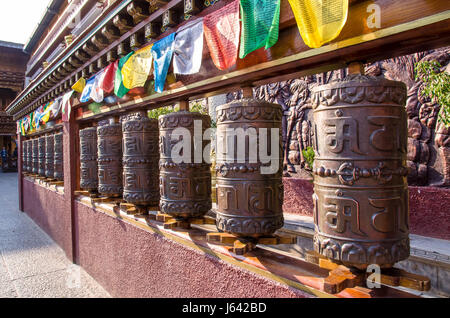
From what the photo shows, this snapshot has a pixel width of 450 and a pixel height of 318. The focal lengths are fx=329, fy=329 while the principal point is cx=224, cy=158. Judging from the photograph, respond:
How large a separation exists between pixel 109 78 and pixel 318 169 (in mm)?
2598

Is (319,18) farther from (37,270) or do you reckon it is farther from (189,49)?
(37,270)

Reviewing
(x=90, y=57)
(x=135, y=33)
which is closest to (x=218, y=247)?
(x=135, y=33)

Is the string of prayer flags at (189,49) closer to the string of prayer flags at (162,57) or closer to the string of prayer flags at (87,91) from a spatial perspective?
the string of prayer flags at (162,57)

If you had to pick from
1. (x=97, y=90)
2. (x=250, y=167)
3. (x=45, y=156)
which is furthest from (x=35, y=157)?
(x=250, y=167)

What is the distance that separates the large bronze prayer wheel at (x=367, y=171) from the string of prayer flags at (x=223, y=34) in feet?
2.29

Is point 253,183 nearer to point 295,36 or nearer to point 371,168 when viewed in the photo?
point 371,168

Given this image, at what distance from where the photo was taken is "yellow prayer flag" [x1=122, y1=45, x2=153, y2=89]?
2725mm

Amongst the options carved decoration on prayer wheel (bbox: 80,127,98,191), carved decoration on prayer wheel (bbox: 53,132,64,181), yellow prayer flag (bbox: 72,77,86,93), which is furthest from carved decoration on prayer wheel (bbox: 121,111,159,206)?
carved decoration on prayer wheel (bbox: 53,132,64,181)

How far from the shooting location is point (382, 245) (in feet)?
Answer: 4.58

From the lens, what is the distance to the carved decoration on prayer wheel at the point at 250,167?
1.90m

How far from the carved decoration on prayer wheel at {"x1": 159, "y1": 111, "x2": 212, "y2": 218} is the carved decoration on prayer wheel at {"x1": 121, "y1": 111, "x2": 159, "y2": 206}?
511 millimetres

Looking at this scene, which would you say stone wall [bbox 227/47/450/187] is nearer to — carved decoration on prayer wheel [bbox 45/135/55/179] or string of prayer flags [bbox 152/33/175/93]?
string of prayer flags [bbox 152/33/175/93]

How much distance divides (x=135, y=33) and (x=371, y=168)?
2.40m

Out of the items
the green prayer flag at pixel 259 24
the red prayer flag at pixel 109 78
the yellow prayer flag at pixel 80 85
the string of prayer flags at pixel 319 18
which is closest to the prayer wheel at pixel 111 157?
the red prayer flag at pixel 109 78
